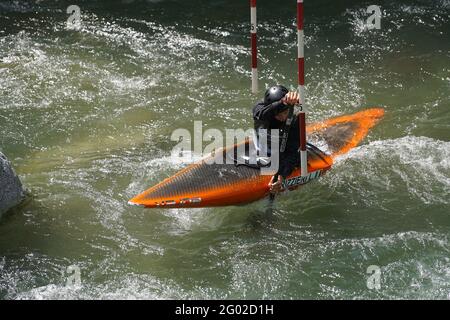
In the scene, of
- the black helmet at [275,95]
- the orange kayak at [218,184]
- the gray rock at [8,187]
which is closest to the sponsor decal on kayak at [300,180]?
the orange kayak at [218,184]

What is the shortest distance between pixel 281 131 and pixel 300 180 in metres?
0.60

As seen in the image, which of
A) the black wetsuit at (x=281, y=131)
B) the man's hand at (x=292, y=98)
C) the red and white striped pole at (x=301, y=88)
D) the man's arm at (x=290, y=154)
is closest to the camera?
the red and white striped pole at (x=301, y=88)

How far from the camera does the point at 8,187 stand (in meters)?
6.77

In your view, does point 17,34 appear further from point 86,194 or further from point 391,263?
point 391,263

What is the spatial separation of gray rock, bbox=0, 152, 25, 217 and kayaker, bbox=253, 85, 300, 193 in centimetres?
249

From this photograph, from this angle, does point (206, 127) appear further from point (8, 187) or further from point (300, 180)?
point (8, 187)

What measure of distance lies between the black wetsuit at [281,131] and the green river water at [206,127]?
0.45 meters

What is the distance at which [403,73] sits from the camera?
9508mm

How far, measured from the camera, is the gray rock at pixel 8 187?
6.69 meters

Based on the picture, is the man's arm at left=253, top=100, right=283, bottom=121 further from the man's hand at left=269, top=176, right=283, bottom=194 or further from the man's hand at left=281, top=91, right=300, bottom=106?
the man's hand at left=269, top=176, right=283, bottom=194

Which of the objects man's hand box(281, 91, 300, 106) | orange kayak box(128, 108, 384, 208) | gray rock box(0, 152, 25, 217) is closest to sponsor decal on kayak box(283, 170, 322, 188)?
orange kayak box(128, 108, 384, 208)

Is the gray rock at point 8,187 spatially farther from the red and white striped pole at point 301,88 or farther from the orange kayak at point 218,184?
the red and white striped pole at point 301,88

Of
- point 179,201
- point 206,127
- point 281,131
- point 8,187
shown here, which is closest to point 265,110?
point 281,131

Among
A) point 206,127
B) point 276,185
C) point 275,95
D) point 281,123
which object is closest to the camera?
point 275,95
